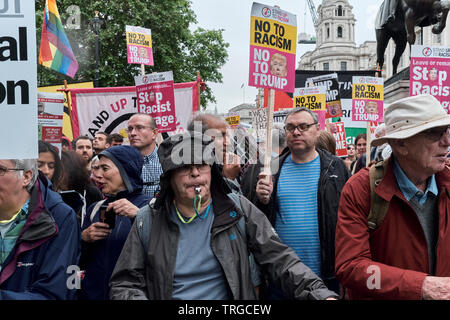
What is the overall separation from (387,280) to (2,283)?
1778 millimetres

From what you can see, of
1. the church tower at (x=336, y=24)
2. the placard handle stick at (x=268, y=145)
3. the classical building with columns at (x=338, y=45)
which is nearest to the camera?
the placard handle stick at (x=268, y=145)

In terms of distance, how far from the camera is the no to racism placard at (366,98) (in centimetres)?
808

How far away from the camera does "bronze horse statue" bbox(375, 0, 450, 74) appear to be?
11.5 m

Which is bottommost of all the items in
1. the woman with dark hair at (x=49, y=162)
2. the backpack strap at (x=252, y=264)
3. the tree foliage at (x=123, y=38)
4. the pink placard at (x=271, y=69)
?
the backpack strap at (x=252, y=264)

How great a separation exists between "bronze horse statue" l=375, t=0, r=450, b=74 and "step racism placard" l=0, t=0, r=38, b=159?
33.8 feet

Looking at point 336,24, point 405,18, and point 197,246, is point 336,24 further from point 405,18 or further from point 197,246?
point 197,246

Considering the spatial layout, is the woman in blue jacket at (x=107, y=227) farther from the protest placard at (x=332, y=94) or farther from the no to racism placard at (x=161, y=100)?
the protest placard at (x=332, y=94)

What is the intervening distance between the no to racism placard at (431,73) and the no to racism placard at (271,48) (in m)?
2.51

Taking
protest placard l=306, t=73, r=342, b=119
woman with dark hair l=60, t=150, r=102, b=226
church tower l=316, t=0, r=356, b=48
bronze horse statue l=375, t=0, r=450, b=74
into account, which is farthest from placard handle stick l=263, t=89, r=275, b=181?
church tower l=316, t=0, r=356, b=48

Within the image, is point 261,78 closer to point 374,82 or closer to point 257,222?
point 257,222

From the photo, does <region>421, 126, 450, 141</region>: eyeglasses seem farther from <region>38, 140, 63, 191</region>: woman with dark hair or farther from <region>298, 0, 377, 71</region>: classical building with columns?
<region>298, 0, 377, 71</region>: classical building with columns

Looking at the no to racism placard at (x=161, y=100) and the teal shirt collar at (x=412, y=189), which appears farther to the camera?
the no to racism placard at (x=161, y=100)

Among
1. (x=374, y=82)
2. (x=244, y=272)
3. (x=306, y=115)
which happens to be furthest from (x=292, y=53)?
(x=374, y=82)

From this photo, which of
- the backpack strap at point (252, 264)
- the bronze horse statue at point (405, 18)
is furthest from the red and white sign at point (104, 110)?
the bronze horse statue at point (405, 18)
